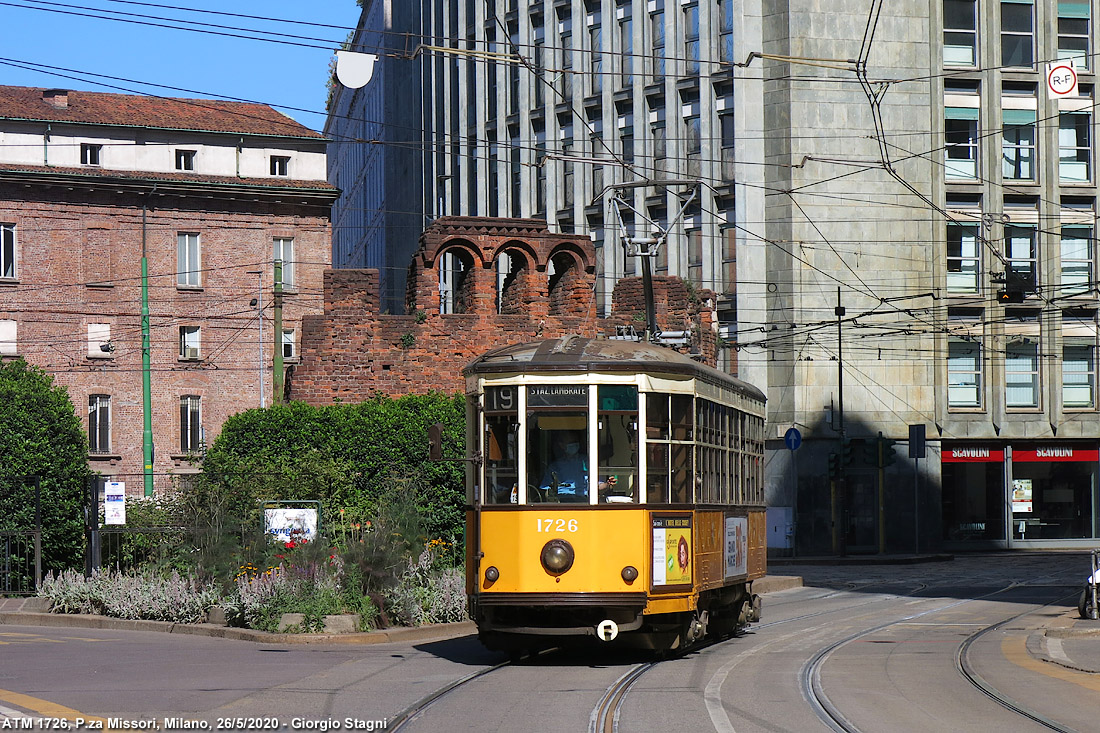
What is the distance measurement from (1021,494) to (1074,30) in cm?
1434

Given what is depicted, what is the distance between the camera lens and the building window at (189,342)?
5638 cm

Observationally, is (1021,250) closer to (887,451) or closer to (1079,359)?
(1079,359)

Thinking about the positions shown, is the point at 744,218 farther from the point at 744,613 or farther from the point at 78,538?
the point at 744,613

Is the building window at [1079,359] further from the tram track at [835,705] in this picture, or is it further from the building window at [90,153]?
the building window at [90,153]

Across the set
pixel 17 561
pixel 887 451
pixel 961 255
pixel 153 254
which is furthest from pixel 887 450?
pixel 153 254

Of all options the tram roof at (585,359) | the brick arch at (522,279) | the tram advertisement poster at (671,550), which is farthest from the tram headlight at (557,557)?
the brick arch at (522,279)

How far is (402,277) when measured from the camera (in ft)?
231

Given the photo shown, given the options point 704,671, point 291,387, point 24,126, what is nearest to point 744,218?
point 291,387

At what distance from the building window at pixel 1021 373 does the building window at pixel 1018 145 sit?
16.7 feet

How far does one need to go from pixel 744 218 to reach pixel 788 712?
35.8 meters

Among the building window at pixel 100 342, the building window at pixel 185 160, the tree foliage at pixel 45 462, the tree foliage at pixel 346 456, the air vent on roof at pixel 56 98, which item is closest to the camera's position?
the tree foliage at pixel 346 456

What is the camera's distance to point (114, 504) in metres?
23.4

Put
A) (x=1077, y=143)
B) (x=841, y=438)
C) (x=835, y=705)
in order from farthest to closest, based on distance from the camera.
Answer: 1. (x=1077, y=143)
2. (x=841, y=438)
3. (x=835, y=705)

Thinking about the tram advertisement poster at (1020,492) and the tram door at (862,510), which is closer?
the tram door at (862,510)
